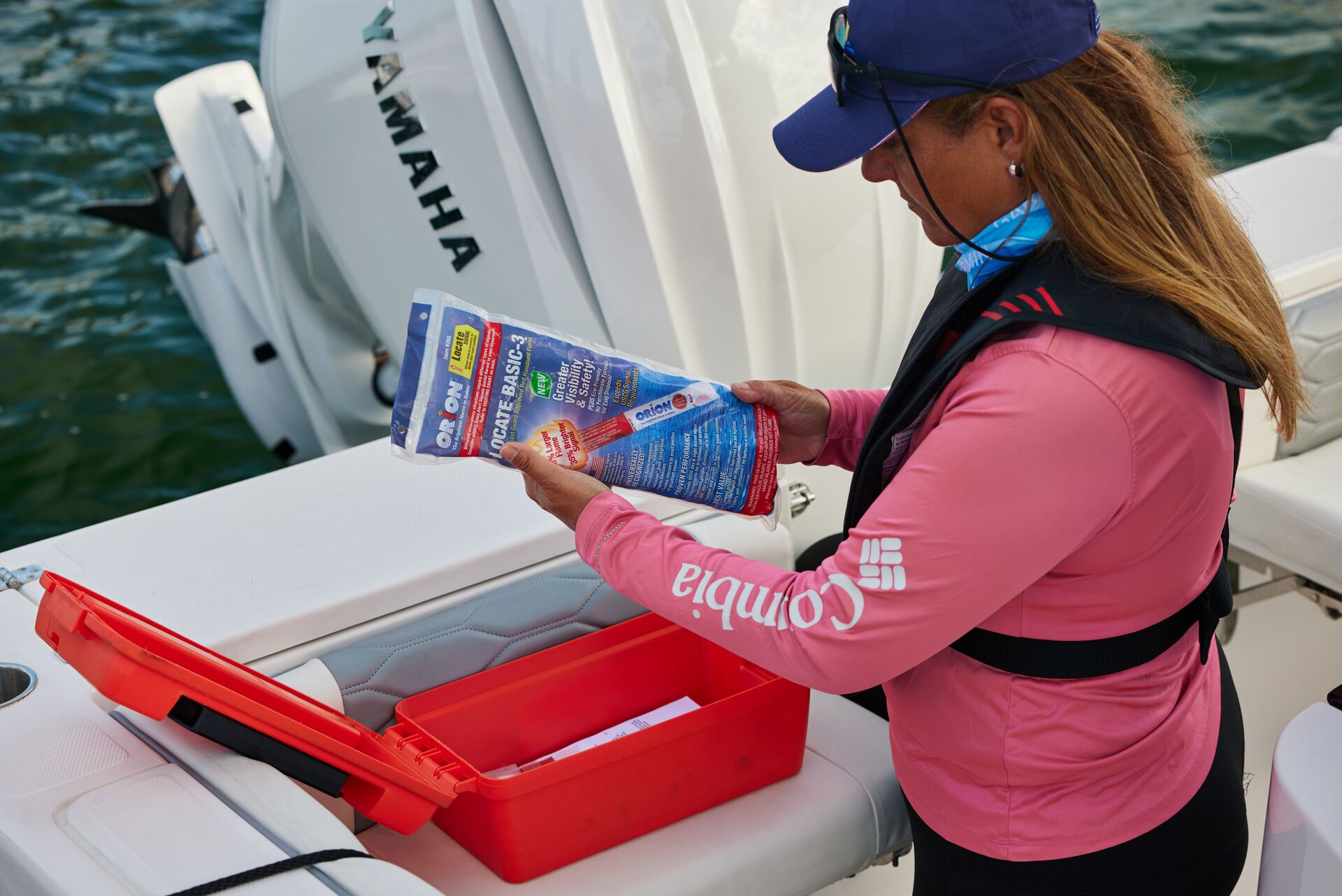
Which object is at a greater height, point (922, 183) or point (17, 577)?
point (922, 183)

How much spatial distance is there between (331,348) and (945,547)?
2375mm

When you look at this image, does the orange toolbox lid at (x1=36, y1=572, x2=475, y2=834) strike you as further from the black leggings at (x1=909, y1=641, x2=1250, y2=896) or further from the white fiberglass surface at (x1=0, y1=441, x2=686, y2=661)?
the black leggings at (x1=909, y1=641, x2=1250, y2=896)

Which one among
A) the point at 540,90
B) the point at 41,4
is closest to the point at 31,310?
the point at 41,4

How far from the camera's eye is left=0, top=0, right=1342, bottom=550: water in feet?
13.0

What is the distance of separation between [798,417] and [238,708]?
26.3 inches

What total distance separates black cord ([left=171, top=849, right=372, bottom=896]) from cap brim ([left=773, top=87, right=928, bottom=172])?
727mm

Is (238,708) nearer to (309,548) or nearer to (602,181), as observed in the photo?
(309,548)

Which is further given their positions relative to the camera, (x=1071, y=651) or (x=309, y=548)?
(x=309, y=548)

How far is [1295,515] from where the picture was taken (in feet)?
6.39

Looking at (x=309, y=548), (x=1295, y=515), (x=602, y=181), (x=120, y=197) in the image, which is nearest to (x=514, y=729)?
(x=309, y=548)

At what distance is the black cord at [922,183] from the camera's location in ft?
3.35

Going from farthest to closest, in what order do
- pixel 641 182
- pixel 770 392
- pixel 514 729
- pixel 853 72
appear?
pixel 641 182, pixel 514 729, pixel 770 392, pixel 853 72

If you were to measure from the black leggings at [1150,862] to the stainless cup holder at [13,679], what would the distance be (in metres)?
0.95

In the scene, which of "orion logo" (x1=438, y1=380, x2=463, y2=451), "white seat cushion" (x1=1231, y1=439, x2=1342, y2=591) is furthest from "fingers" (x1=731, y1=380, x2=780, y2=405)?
"white seat cushion" (x1=1231, y1=439, x2=1342, y2=591)
